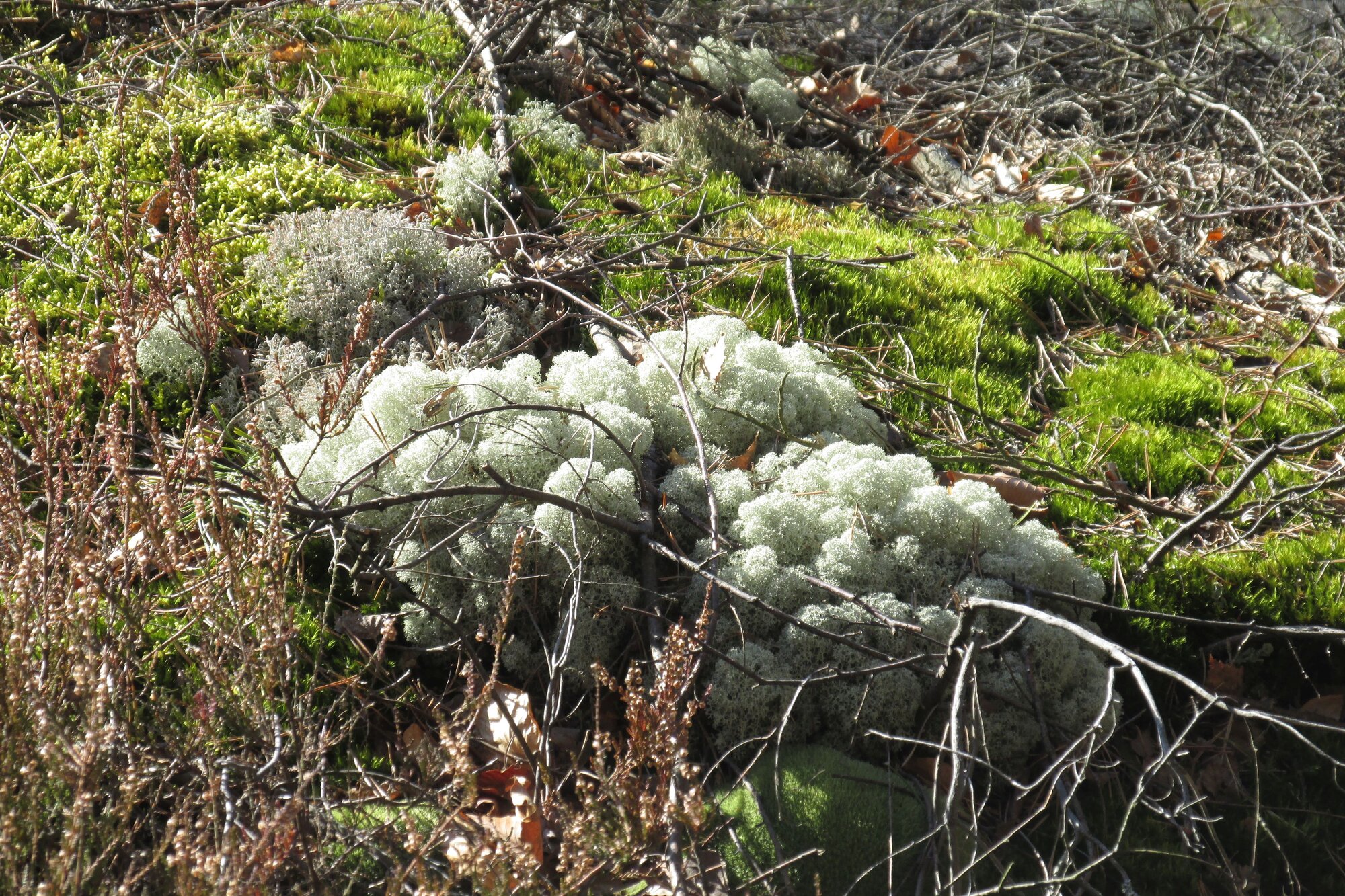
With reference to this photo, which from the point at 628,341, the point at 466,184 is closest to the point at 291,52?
the point at 466,184

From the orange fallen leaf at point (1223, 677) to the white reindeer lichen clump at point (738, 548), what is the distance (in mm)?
487

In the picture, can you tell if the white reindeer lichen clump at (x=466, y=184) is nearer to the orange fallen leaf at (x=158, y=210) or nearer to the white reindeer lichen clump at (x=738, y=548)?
the orange fallen leaf at (x=158, y=210)

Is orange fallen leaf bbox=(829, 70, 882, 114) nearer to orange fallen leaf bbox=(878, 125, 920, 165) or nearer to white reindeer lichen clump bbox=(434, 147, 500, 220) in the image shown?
orange fallen leaf bbox=(878, 125, 920, 165)

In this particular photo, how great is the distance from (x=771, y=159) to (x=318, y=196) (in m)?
2.57

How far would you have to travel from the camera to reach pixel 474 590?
2549mm

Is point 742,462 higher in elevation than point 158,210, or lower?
lower


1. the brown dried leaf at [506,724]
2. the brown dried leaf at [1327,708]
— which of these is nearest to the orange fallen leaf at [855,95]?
the brown dried leaf at [1327,708]

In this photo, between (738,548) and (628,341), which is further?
(628,341)

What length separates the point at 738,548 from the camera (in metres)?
2.60

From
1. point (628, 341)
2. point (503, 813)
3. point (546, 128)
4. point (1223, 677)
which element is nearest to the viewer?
point (503, 813)

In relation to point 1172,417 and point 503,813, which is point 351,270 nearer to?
point 503,813

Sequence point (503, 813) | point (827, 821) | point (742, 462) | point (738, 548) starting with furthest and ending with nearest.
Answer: point (742, 462)
point (738, 548)
point (503, 813)
point (827, 821)

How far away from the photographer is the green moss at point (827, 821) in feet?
6.97

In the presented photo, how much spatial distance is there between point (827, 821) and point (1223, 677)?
1400 mm
